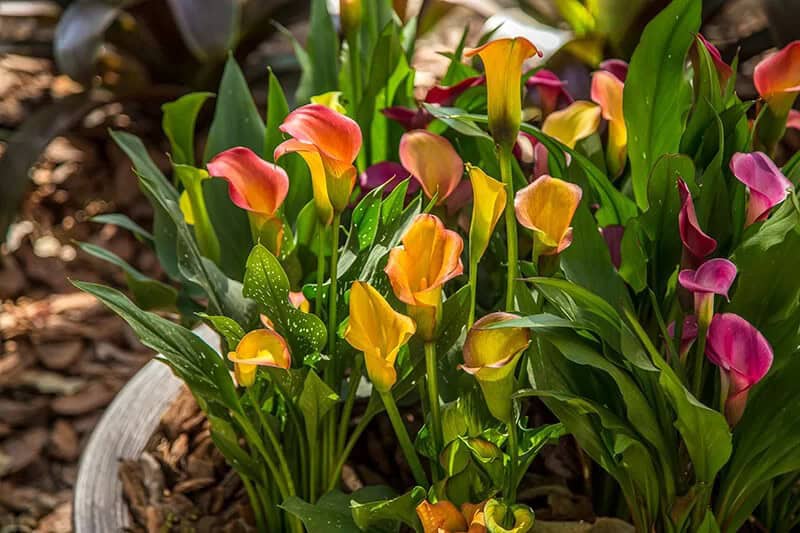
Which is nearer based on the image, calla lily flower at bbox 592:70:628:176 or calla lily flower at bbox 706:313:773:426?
calla lily flower at bbox 706:313:773:426

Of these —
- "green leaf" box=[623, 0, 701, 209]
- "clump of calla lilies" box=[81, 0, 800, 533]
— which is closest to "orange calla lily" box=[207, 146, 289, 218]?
"clump of calla lilies" box=[81, 0, 800, 533]

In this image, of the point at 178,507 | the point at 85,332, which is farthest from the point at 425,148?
the point at 85,332

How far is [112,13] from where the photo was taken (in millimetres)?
1502

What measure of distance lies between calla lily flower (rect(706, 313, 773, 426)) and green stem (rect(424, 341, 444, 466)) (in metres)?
0.17

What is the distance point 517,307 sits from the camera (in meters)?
0.68

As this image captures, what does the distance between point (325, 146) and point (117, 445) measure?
372mm

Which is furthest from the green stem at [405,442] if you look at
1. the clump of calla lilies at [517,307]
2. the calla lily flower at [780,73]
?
the calla lily flower at [780,73]

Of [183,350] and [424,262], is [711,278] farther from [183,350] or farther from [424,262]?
[183,350]

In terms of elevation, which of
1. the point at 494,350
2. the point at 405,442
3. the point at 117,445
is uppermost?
the point at 494,350

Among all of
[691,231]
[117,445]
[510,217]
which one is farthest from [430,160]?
[117,445]

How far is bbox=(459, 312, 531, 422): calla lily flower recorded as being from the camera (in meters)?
0.60

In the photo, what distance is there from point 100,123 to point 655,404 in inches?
52.6

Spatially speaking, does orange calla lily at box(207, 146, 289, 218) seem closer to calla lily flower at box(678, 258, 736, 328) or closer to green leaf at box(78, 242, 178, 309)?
green leaf at box(78, 242, 178, 309)

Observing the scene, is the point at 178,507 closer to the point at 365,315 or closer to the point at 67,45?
the point at 365,315
